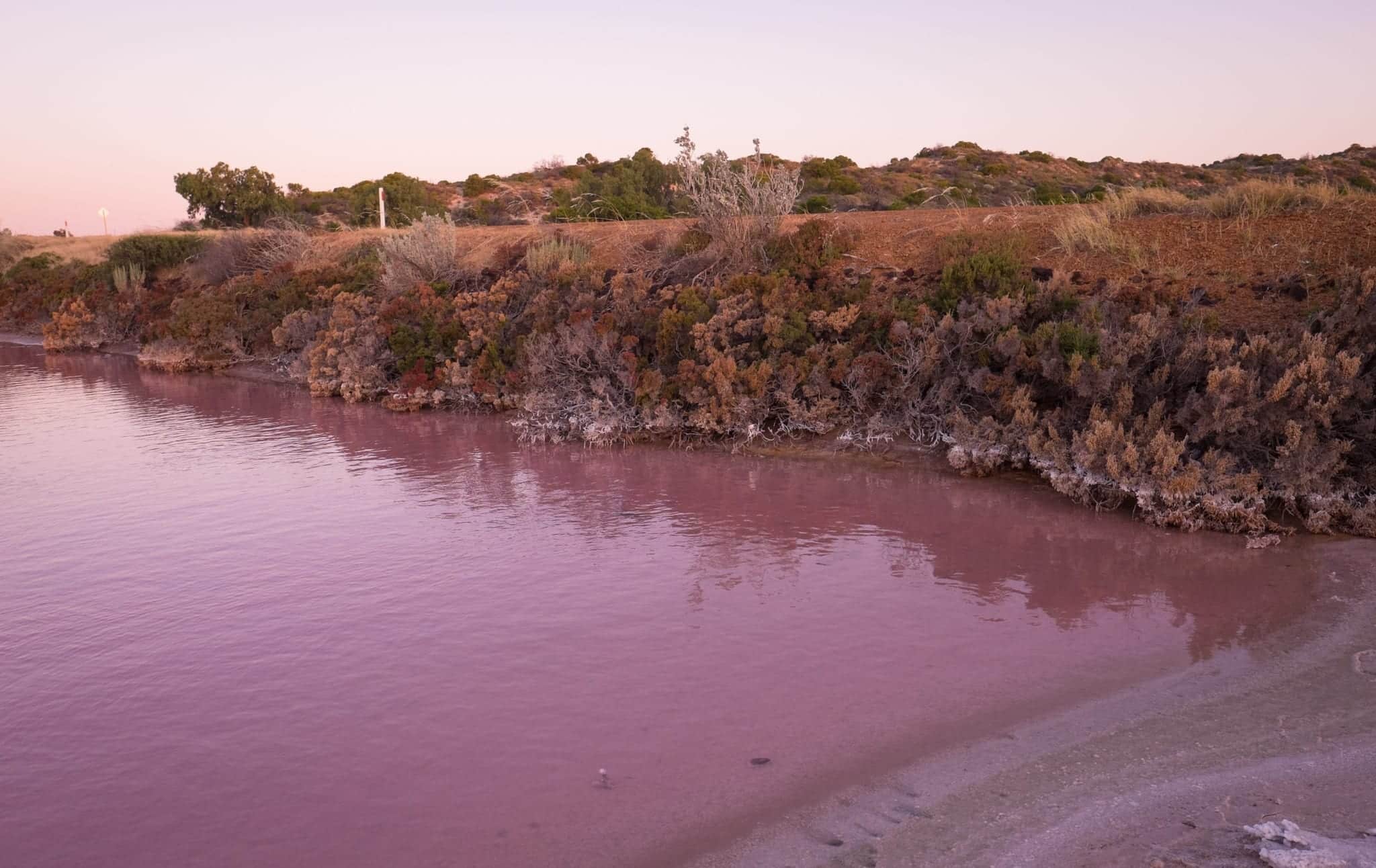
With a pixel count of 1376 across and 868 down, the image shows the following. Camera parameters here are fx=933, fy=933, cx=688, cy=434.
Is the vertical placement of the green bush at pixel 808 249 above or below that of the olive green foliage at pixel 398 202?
below

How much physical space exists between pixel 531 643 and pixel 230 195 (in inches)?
1526

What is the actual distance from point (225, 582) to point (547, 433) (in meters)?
5.88

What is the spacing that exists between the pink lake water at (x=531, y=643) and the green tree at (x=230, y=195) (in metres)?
30.9

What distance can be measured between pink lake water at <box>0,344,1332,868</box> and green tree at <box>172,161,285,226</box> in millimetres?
30855

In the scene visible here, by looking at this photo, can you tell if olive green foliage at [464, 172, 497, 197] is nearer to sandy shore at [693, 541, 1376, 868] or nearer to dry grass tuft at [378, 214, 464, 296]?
dry grass tuft at [378, 214, 464, 296]

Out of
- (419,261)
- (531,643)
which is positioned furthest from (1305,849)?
(419,261)

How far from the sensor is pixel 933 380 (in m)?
11.0

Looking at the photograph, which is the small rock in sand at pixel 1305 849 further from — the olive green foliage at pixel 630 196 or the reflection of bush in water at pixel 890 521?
the olive green foliage at pixel 630 196

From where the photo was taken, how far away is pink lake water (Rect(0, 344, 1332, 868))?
→ 4.49 metres

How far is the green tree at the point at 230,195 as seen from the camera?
126ft

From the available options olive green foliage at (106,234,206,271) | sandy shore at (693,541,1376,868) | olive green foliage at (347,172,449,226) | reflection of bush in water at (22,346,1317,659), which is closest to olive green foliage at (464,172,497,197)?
olive green foliage at (347,172,449,226)

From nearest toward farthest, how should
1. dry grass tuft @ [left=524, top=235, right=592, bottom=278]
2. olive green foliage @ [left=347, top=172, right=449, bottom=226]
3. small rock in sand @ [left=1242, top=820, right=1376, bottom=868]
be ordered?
small rock in sand @ [left=1242, top=820, right=1376, bottom=868], dry grass tuft @ [left=524, top=235, right=592, bottom=278], olive green foliage @ [left=347, top=172, right=449, bottom=226]

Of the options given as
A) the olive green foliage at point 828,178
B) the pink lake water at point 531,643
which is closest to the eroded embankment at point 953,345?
the pink lake water at point 531,643

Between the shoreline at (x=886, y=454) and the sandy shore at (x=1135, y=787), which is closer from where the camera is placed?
the sandy shore at (x=1135, y=787)
